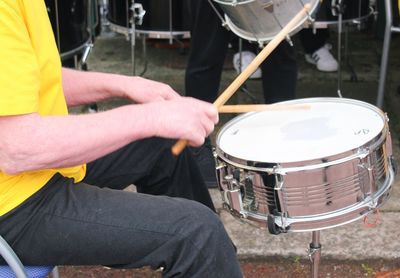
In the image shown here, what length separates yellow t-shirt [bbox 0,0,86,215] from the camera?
141 centimetres

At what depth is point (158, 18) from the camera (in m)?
3.70

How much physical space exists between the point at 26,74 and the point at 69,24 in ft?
6.32

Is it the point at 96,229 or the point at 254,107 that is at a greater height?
the point at 254,107

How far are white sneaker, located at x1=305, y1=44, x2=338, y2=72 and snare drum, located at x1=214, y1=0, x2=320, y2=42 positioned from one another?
5.88ft

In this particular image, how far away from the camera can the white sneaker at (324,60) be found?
4422 millimetres

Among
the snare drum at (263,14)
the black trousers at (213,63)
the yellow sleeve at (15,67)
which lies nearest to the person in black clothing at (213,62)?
the black trousers at (213,63)

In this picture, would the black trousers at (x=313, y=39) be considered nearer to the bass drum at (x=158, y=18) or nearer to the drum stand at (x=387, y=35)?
the bass drum at (x=158, y=18)

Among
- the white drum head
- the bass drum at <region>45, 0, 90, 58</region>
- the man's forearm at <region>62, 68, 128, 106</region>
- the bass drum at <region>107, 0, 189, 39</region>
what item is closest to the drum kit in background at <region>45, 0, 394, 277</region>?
the white drum head

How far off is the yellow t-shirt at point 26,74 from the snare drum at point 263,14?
102 centimetres

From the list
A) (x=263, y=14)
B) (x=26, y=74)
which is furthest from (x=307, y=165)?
(x=263, y=14)

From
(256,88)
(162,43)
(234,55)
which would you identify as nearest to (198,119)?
(256,88)

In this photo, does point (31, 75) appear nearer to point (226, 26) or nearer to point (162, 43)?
point (226, 26)

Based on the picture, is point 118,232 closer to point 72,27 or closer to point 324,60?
point 72,27

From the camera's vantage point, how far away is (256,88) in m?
4.20
